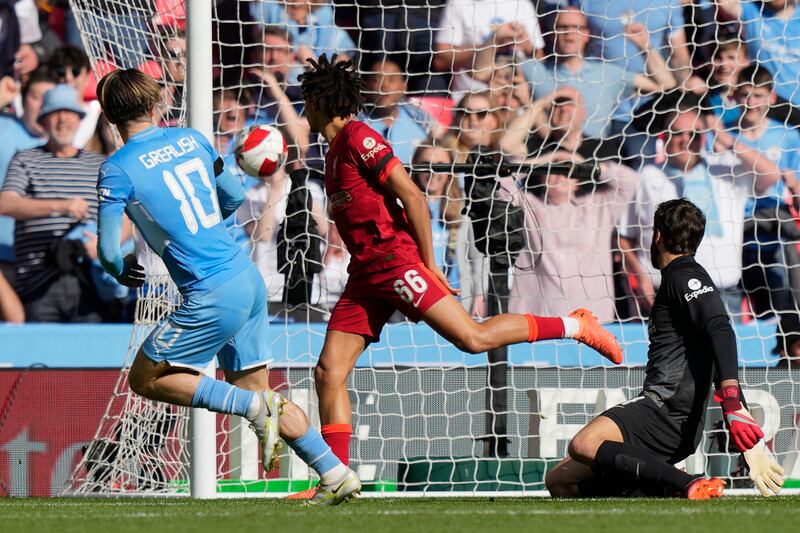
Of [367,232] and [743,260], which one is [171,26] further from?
[743,260]

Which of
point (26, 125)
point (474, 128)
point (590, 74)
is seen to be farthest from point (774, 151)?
point (26, 125)

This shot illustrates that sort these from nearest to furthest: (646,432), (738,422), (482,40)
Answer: (738,422) < (646,432) < (482,40)

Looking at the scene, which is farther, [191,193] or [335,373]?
[335,373]

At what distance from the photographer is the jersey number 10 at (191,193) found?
13.7 ft

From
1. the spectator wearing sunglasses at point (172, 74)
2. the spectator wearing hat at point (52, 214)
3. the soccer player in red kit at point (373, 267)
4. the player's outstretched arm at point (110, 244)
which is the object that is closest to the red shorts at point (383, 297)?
the soccer player in red kit at point (373, 267)

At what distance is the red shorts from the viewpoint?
4789mm

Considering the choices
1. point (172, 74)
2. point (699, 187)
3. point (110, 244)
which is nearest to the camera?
point (110, 244)

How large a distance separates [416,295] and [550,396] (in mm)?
2053

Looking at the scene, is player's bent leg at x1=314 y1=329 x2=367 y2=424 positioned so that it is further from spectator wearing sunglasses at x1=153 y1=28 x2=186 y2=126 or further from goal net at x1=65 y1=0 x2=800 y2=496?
spectator wearing sunglasses at x1=153 y1=28 x2=186 y2=126

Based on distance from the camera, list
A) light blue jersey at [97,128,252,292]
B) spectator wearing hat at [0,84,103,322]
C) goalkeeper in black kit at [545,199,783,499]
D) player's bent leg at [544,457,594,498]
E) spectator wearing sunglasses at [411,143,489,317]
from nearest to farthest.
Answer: light blue jersey at [97,128,252,292] < goalkeeper in black kit at [545,199,783,499] < player's bent leg at [544,457,594,498] < spectator wearing sunglasses at [411,143,489,317] < spectator wearing hat at [0,84,103,322]

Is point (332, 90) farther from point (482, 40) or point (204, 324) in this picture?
point (482, 40)

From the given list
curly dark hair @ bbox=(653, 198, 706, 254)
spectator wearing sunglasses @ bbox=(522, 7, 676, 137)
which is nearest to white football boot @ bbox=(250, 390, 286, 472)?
curly dark hair @ bbox=(653, 198, 706, 254)

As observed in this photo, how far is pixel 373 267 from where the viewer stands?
4.91m

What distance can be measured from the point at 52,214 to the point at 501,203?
3.89 m
